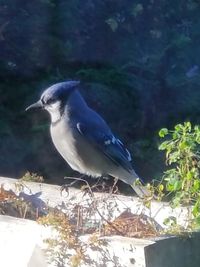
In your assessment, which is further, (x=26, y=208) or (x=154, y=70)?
(x=154, y=70)

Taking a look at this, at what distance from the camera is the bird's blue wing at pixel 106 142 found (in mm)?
4832

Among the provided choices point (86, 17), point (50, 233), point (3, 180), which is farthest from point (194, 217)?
point (86, 17)

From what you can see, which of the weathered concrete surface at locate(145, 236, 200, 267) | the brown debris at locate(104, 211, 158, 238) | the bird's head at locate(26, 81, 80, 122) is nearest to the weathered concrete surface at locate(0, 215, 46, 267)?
the brown debris at locate(104, 211, 158, 238)

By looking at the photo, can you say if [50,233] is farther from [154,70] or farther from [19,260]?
[154,70]

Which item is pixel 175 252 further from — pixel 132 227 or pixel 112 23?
pixel 112 23

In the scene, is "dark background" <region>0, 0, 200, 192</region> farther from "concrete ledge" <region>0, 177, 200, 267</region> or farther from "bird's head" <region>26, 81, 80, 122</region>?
"concrete ledge" <region>0, 177, 200, 267</region>

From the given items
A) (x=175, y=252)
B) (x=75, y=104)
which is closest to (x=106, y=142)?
(x=75, y=104)

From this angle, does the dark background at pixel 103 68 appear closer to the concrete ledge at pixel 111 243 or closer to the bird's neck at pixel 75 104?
the bird's neck at pixel 75 104

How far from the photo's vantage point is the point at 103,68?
22.3 feet

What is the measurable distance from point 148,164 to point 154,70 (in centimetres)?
70

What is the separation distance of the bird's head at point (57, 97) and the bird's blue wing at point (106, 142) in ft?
0.46

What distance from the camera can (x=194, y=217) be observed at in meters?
3.27

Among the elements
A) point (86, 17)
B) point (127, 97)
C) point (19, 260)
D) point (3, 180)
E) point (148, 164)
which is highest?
point (86, 17)

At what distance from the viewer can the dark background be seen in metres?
6.59
